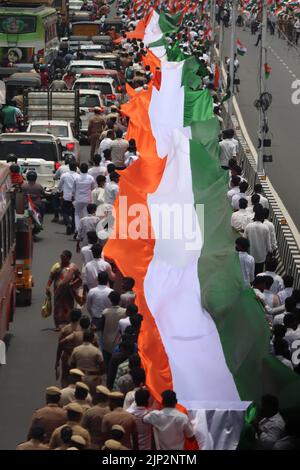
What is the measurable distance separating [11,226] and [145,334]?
420 cm

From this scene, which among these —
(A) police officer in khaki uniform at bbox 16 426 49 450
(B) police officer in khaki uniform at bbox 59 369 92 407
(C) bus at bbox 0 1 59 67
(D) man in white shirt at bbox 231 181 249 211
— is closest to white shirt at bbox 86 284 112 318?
(B) police officer in khaki uniform at bbox 59 369 92 407

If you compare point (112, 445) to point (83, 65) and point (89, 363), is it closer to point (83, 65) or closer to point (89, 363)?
point (89, 363)

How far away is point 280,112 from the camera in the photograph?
1832 inches

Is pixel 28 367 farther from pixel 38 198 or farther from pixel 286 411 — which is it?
pixel 38 198

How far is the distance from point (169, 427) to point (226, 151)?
14.3 metres

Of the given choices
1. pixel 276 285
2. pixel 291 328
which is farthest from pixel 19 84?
pixel 291 328

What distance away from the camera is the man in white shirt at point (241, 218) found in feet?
68.6

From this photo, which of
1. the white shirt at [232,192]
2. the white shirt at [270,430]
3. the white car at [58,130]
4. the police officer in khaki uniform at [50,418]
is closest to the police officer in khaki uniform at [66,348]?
the police officer in khaki uniform at [50,418]

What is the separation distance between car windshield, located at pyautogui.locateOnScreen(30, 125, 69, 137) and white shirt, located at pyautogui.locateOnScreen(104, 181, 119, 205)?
28.6ft

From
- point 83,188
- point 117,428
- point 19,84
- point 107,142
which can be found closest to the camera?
point 117,428

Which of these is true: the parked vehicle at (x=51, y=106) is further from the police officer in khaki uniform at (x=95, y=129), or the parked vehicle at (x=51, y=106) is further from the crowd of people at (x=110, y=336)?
the crowd of people at (x=110, y=336)
